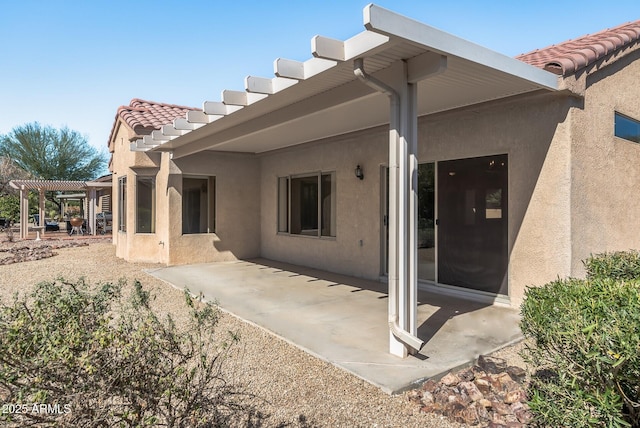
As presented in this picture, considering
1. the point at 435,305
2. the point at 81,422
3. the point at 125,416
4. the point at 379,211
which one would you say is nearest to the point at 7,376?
the point at 81,422

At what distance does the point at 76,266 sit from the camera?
11.9 meters

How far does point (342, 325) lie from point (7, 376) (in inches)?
171

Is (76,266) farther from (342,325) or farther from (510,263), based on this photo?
(510,263)

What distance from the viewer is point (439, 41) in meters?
4.07

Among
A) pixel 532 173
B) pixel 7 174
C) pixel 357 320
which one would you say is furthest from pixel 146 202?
pixel 7 174

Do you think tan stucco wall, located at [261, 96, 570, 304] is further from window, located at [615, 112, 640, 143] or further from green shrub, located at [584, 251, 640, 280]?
window, located at [615, 112, 640, 143]

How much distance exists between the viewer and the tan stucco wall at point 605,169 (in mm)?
6164

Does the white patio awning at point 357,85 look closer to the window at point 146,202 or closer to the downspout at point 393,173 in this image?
the downspout at point 393,173

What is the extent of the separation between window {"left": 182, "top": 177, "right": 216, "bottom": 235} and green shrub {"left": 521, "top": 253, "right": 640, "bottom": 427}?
1019cm

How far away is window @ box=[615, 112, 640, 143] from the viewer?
23.5 feet

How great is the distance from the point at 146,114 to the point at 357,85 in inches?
388

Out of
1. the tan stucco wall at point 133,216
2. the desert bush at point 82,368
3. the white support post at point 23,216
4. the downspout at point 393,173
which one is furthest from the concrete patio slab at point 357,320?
the white support post at point 23,216

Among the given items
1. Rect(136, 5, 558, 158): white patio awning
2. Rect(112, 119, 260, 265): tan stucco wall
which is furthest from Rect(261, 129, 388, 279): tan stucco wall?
Rect(112, 119, 260, 265): tan stucco wall

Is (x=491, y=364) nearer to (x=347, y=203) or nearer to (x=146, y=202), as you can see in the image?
(x=347, y=203)
